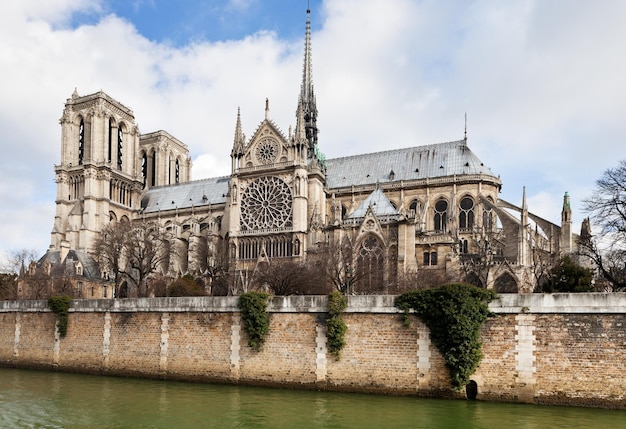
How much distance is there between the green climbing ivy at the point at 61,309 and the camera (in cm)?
2778

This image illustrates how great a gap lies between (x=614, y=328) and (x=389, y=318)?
7.28m

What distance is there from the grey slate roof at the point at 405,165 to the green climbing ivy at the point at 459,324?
3435 cm

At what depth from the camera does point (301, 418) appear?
17.4m

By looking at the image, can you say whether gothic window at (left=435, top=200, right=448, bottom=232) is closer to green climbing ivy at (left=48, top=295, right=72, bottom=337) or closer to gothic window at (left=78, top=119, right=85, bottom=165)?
green climbing ivy at (left=48, top=295, right=72, bottom=337)

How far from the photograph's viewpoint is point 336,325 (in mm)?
21391

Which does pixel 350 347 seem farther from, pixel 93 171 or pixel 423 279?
pixel 93 171

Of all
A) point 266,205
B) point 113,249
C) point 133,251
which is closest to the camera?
point 133,251

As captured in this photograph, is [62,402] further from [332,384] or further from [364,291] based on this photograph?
[364,291]

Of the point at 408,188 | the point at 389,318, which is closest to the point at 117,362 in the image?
the point at 389,318

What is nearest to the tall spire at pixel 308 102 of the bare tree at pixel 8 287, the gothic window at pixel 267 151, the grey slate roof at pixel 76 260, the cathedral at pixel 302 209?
the cathedral at pixel 302 209

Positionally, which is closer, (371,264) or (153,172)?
(371,264)

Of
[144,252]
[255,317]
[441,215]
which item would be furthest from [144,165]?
[255,317]

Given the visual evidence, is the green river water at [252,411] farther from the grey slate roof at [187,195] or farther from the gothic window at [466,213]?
the grey slate roof at [187,195]

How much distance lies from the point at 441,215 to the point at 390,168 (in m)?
7.81
